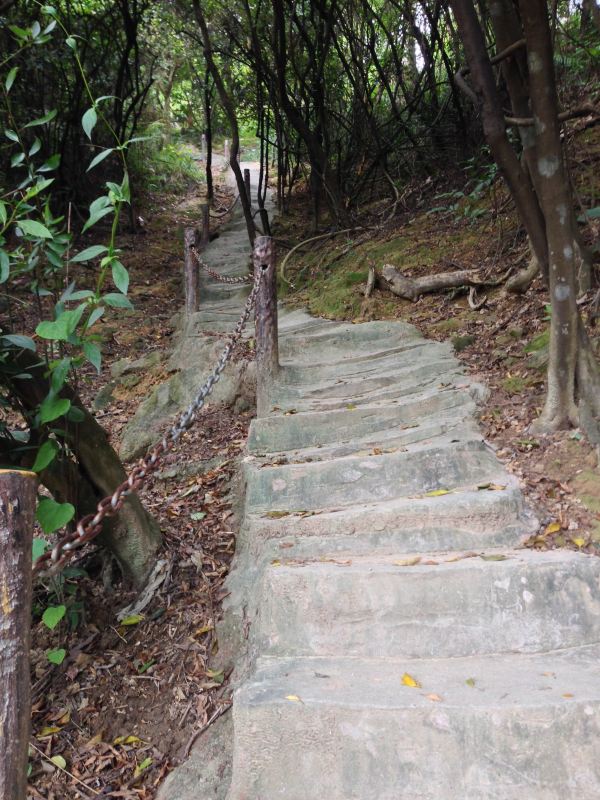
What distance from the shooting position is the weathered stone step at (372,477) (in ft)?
11.5

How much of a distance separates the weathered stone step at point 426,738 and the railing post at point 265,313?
275cm

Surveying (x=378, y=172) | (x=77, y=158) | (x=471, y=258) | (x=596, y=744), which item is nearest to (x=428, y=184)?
(x=378, y=172)

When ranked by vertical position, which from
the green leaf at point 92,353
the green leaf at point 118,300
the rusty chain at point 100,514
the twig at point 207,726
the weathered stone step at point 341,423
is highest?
the green leaf at point 118,300

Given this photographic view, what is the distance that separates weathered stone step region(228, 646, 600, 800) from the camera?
82.3 inches

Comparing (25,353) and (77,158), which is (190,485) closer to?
(25,353)

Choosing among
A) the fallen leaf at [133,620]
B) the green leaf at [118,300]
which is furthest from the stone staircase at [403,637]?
the green leaf at [118,300]

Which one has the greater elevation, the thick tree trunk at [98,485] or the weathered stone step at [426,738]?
the thick tree trunk at [98,485]

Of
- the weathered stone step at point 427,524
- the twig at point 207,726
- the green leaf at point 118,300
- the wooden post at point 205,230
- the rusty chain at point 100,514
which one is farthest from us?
the wooden post at point 205,230

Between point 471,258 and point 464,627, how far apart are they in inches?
198

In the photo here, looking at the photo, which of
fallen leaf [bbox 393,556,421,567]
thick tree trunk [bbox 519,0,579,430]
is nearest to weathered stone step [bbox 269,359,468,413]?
thick tree trunk [bbox 519,0,579,430]

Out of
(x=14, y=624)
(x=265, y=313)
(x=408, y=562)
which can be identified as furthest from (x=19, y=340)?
(x=265, y=313)

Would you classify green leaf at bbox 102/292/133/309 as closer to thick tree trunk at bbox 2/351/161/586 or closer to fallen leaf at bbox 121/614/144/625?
thick tree trunk at bbox 2/351/161/586

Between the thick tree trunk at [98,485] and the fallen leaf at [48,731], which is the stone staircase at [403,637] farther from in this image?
the fallen leaf at [48,731]

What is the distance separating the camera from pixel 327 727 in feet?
7.34
